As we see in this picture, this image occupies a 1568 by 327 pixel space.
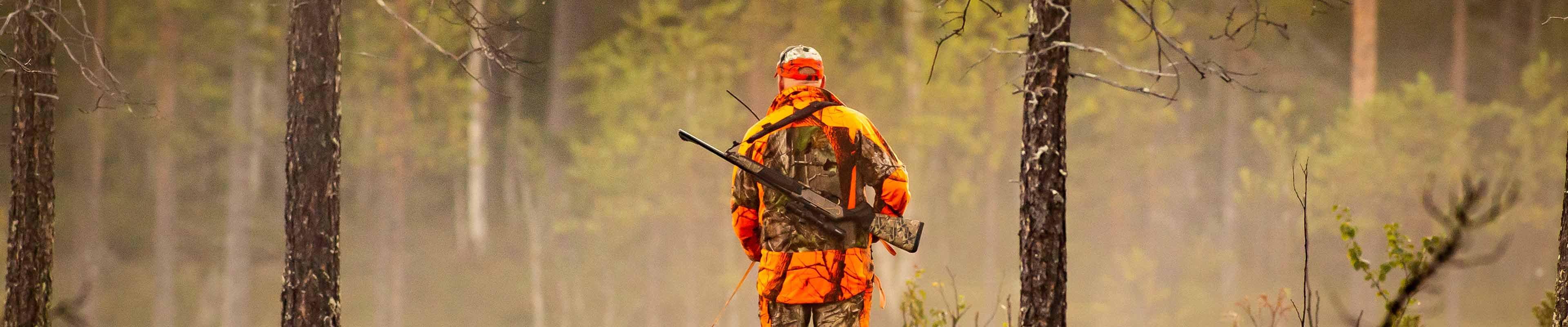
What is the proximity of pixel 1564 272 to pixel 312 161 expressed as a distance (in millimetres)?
6785

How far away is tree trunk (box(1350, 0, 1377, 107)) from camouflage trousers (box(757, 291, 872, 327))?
59.3ft

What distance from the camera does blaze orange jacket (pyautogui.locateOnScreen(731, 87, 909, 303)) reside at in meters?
5.39

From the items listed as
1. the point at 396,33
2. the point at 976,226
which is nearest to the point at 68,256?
the point at 396,33

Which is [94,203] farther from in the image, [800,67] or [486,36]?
[800,67]

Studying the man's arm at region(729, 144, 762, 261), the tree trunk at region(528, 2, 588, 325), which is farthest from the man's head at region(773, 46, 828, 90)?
the tree trunk at region(528, 2, 588, 325)

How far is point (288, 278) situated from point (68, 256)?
21.0 meters

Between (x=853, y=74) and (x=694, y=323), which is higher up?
(x=853, y=74)

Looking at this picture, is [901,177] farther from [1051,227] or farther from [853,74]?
[853,74]

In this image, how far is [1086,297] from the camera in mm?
25406

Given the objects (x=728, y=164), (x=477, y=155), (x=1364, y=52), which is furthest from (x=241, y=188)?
(x=1364, y=52)

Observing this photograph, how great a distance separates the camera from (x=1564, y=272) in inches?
247

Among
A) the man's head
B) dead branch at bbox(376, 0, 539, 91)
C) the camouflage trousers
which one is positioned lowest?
the camouflage trousers

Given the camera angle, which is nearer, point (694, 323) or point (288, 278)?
point (288, 278)

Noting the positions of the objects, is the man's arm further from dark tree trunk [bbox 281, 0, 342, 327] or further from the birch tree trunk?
the birch tree trunk
